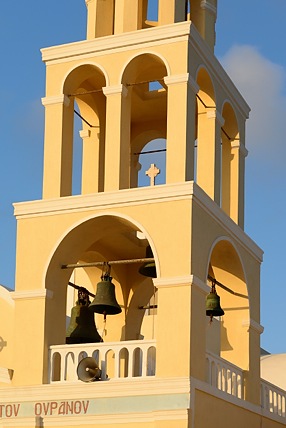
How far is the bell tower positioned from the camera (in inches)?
798

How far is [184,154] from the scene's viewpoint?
20.7 m

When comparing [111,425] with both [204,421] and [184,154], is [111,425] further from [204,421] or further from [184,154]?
[184,154]

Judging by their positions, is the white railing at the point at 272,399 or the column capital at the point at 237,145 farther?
the column capital at the point at 237,145

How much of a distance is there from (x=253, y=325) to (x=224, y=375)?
172cm

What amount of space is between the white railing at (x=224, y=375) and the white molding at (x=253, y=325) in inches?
33.7

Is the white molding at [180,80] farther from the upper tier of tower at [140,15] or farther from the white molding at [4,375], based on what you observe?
the white molding at [4,375]

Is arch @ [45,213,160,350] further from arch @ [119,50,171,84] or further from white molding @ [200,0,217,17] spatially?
white molding @ [200,0,217,17]

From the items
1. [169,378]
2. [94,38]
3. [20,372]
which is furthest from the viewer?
[94,38]

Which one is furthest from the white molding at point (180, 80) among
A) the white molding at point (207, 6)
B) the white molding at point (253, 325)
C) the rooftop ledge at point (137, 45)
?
the white molding at point (253, 325)

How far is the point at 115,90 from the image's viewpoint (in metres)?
21.7

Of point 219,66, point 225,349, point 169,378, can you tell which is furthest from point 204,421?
point 219,66

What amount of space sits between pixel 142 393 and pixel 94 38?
6.40 metres

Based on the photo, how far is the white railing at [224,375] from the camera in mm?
20672

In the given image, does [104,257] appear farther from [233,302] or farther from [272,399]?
[272,399]
